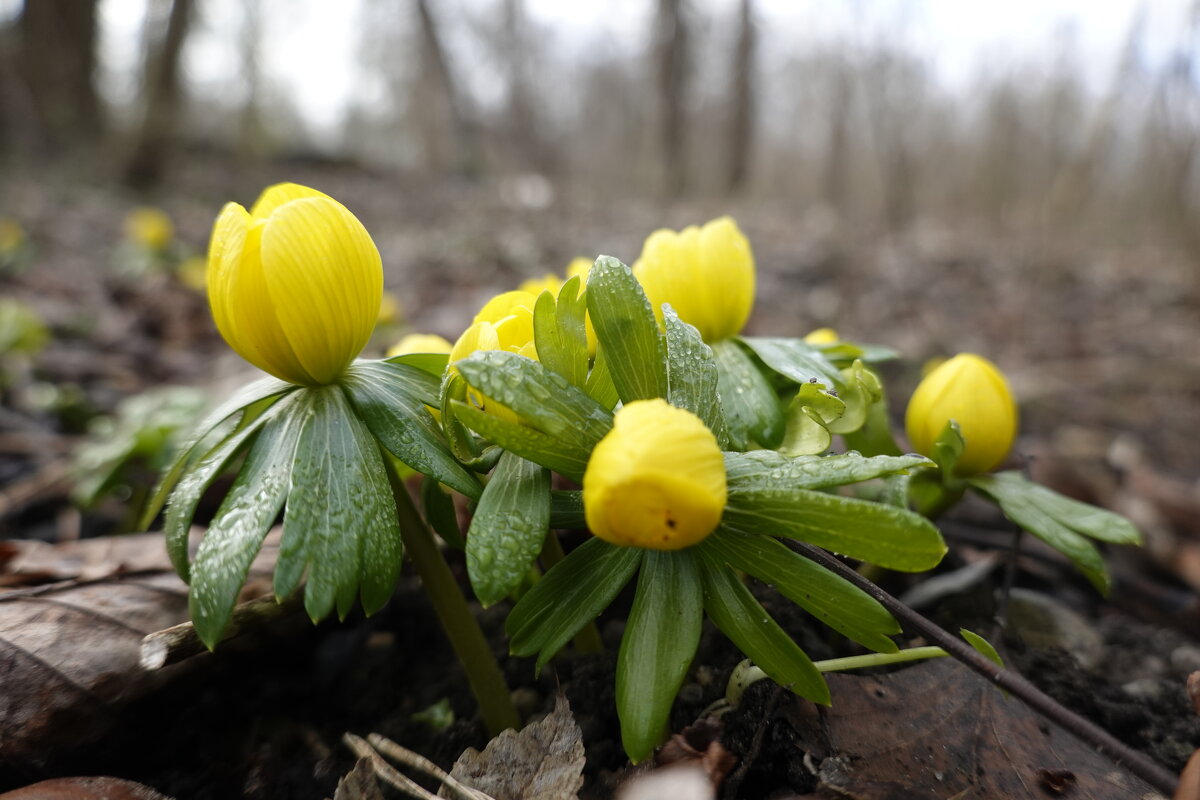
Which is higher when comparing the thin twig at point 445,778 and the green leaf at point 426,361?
the green leaf at point 426,361

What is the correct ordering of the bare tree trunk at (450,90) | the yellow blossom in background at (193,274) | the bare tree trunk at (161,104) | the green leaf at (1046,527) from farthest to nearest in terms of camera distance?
1. the bare tree trunk at (450,90)
2. the bare tree trunk at (161,104)
3. the yellow blossom in background at (193,274)
4. the green leaf at (1046,527)

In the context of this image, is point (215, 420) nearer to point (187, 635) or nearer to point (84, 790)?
point (187, 635)

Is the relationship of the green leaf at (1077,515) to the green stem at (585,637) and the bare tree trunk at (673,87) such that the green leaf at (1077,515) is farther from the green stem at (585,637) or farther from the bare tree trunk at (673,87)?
the bare tree trunk at (673,87)

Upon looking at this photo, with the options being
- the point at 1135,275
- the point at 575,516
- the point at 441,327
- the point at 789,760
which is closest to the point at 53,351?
the point at 441,327

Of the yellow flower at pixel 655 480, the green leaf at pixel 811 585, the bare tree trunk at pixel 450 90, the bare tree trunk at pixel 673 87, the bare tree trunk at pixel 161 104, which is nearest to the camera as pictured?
the yellow flower at pixel 655 480

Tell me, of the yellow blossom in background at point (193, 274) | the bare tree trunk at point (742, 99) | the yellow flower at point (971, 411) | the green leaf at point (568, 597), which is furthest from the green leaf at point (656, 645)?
the bare tree trunk at point (742, 99)

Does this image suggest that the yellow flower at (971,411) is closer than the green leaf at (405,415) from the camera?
No
